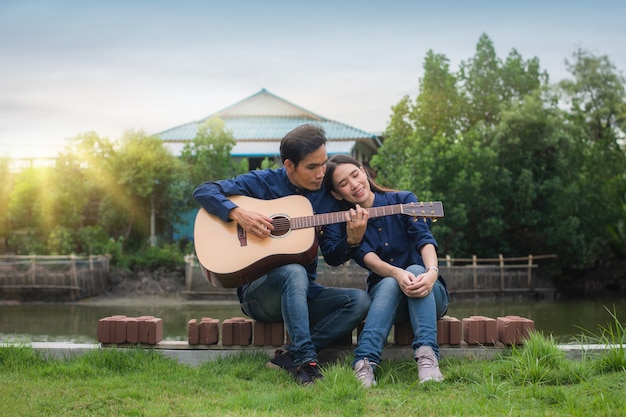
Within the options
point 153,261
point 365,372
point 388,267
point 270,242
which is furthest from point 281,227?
point 153,261

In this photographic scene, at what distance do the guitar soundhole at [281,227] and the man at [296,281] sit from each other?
1.9 inches

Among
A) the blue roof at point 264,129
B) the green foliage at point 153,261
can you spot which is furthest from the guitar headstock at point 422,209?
the blue roof at point 264,129

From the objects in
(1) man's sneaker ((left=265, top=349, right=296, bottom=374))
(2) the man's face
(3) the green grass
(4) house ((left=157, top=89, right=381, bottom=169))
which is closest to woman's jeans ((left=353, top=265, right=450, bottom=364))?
(3) the green grass

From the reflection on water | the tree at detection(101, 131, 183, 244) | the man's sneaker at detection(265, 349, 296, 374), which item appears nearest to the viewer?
the man's sneaker at detection(265, 349, 296, 374)

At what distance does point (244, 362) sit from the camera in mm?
3957

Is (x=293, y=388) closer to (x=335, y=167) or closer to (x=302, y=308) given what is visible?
(x=302, y=308)

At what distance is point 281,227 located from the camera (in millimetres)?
3920

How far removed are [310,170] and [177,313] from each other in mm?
10951

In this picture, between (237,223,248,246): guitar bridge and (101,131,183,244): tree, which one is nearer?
(237,223,248,246): guitar bridge

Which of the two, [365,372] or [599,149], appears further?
[599,149]

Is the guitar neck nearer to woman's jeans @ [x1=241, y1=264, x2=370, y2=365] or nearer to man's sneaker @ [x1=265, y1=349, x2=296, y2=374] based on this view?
woman's jeans @ [x1=241, y1=264, x2=370, y2=365]

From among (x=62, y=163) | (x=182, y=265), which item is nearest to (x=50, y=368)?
(x=182, y=265)

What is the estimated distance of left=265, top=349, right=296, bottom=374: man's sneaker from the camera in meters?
3.76

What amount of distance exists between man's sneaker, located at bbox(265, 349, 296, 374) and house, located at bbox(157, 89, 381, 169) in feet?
55.8
